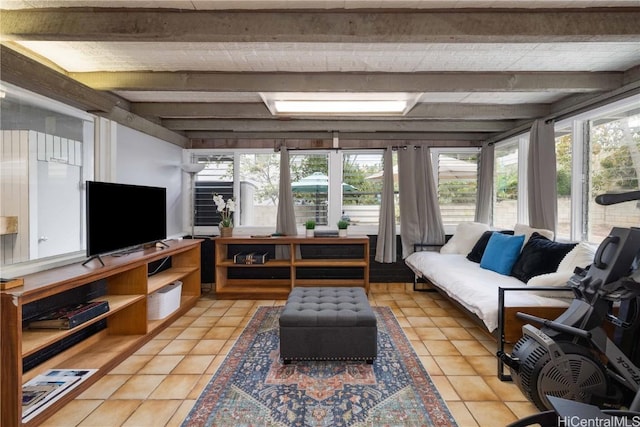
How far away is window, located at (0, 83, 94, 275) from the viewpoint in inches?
86.7

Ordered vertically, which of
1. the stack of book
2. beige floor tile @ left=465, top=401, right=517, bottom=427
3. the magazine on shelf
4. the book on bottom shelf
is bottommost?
beige floor tile @ left=465, top=401, right=517, bottom=427

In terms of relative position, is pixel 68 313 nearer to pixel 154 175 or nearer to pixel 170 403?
pixel 170 403

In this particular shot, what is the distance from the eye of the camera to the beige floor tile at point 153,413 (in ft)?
6.17

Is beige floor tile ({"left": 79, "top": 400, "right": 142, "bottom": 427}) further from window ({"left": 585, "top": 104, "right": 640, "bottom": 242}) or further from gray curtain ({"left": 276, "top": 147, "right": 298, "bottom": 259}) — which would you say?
window ({"left": 585, "top": 104, "right": 640, "bottom": 242})

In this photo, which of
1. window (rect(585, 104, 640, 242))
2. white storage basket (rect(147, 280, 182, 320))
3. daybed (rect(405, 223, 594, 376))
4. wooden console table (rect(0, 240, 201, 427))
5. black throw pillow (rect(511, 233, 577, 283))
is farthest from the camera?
white storage basket (rect(147, 280, 182, 320))

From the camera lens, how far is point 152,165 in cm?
400

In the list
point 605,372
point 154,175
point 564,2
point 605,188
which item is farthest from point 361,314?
point 154,175

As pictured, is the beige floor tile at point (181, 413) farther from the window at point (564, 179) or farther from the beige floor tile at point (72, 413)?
the window at point (564, 179)

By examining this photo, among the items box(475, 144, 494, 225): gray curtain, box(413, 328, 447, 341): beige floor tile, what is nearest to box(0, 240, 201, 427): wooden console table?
box(413, 328, 447, 341): beige floor tile

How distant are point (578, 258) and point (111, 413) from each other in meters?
3.39

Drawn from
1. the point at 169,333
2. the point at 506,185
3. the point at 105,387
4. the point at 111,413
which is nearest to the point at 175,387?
the point at 111,413

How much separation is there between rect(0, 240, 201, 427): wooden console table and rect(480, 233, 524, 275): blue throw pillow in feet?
10.9

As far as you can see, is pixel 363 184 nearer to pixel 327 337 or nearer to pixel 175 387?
pixel 327 337

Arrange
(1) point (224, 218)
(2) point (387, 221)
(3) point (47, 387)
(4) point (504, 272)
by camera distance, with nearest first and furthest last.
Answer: (3) point (47, 387)
(4) point (504, 272)
(1) point (224, 218)
(2) point (387, 221)
